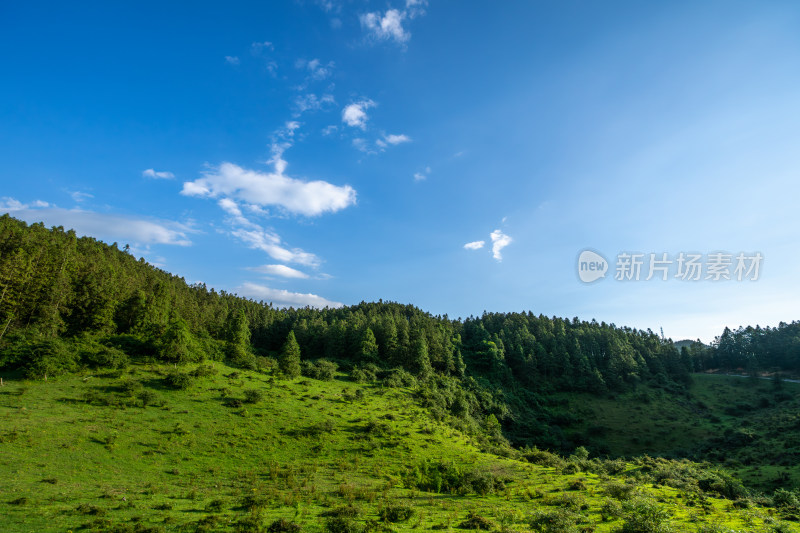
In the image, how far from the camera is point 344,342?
11900cm

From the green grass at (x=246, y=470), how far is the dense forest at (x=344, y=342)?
10316 mm

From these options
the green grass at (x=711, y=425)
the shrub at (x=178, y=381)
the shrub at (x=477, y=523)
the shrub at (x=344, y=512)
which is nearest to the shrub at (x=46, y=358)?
the shrub at (x=178, y=381)

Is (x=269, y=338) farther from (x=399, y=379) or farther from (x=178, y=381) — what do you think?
(x=178, y=381)

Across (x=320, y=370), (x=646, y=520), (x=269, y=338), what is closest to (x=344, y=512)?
(x=646, y=520)

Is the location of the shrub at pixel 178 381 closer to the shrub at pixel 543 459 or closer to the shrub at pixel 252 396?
the shrub at pixel 252 396

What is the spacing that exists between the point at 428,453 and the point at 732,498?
131ft

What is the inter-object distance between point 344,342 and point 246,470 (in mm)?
77937

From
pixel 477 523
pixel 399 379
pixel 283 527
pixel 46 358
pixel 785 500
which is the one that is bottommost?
pixel 283 527

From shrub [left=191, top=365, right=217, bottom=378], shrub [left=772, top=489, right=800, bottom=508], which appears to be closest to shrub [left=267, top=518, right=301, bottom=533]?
shrub [left=191, top=365, right=217, bottom=378]

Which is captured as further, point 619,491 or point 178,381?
point 178,381

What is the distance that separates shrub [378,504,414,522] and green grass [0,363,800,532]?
0.27 ft

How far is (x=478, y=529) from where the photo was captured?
2512 cm

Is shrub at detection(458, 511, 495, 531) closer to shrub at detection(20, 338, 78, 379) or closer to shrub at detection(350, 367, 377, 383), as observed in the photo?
shrub at detection(350, 367, 377, 383)

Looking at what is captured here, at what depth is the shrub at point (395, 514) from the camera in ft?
88.4
